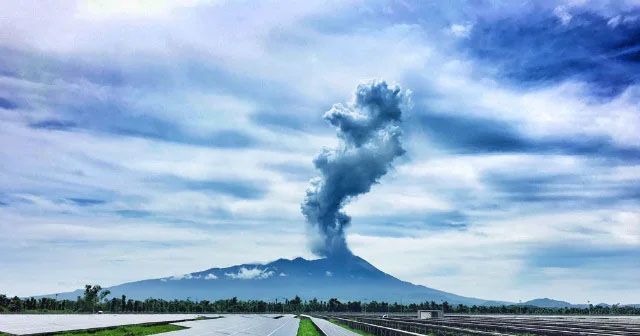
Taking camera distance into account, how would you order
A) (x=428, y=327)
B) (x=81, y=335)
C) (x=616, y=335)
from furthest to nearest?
(x=428, y=327), (x=81, y=335), (x=616, y=335)

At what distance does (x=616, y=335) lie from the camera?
46000mm

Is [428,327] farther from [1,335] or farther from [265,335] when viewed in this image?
[1,335]

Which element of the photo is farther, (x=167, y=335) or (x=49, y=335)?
(x=167, y=335)

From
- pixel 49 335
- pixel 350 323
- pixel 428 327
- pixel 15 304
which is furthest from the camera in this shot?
pixel 15 304

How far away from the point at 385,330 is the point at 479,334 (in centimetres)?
1029

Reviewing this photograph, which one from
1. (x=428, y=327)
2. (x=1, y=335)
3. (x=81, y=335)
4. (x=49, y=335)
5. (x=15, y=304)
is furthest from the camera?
(x=15, y=304)

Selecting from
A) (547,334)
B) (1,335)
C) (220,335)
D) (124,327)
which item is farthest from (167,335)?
(547,334)

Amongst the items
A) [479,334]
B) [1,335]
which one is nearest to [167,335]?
[1,335]

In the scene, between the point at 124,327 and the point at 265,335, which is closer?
the point at 265,335

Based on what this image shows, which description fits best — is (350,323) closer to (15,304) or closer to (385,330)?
(385,330)

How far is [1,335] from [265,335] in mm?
24847

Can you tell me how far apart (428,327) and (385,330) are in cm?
1974

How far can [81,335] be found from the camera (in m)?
58.9

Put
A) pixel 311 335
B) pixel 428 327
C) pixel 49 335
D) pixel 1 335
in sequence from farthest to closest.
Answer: pixel 428 327 → pixel 311 335 → pixel 49 335 → pixel 1 335
